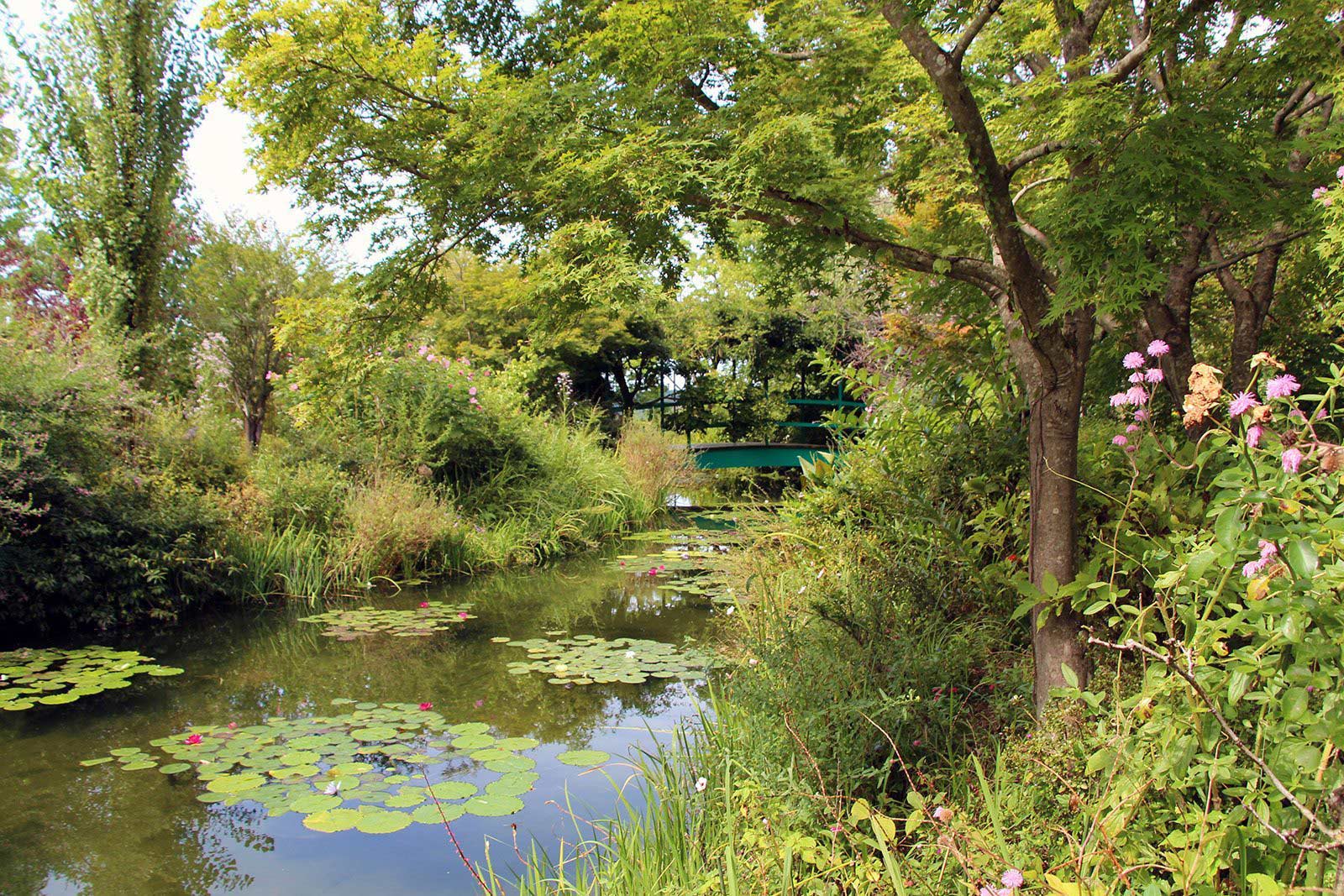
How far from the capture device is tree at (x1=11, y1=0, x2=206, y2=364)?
899cm

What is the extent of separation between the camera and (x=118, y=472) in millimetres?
6395

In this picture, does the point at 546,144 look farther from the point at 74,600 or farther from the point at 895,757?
the point at 74,600

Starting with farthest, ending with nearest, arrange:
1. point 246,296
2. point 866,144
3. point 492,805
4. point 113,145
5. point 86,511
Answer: point 246,296, point 113,145, point 86,511, point 492,805, point 866,144

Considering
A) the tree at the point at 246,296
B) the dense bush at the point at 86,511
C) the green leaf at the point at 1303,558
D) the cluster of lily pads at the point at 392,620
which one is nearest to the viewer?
the green leaf at the point at 1303,558

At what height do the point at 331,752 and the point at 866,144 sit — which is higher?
the point at 866,144

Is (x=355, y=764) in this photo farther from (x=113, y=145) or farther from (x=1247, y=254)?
(x=113, y=145)

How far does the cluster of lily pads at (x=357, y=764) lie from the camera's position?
138 inches

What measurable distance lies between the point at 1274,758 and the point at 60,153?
37.6 ft

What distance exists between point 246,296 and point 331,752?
457 inches

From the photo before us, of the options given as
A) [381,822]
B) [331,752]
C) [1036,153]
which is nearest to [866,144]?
[1036,153]

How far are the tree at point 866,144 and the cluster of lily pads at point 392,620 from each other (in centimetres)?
342

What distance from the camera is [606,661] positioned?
222 inches

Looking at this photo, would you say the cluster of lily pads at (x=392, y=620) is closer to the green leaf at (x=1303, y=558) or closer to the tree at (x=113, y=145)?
the tree at (x=113, y=145)

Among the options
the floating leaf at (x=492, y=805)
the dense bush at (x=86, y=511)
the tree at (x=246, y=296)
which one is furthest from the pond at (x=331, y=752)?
the tree at (x=246, y=296)
